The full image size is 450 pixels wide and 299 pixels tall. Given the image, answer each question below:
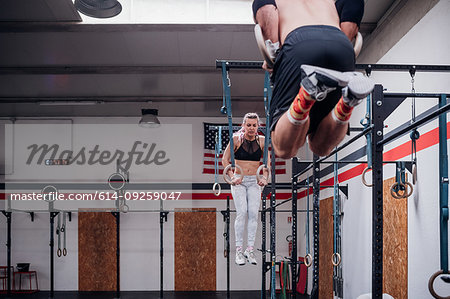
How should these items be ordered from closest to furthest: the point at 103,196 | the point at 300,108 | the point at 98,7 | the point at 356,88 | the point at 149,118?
1. the point at 356,88
2. the point at 300,108
3. the point at 98,7
4. the point at 149,118
5. the point at 103,196

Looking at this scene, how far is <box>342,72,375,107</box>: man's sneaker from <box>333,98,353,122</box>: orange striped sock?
96mm

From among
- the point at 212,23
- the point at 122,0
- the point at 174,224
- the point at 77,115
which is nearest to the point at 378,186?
the point at 212,23

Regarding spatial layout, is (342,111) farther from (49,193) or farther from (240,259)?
(49,193)

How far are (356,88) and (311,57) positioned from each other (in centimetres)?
28

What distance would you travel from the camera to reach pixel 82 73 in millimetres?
9008

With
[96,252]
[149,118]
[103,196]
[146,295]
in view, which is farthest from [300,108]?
Result: [96,252]

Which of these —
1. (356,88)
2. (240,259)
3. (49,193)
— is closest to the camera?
(356,88)

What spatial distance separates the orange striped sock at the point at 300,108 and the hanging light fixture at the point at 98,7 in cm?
418

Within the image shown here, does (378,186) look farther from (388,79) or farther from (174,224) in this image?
(174,224)

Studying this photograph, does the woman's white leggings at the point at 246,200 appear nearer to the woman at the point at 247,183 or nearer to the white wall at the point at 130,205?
the woman at the point at 247,183

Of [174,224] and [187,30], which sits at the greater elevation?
[187,30]

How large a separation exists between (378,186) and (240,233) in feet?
11.6

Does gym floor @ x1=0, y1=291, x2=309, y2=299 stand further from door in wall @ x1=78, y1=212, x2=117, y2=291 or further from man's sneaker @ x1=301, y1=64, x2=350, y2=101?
man's sneaker @ x1=301, y1=64, x2=350, y2=101

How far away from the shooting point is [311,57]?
2301 mm
